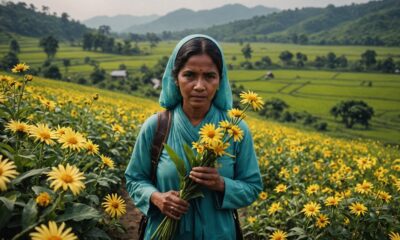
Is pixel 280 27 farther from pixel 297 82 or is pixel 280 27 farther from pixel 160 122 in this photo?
pixel 160 122

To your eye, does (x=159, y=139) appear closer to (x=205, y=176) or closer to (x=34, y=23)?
(x=205, y=176)

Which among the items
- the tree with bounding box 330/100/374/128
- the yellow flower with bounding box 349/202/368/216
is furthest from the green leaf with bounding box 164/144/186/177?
the tree with bounding box 330/100/374/128

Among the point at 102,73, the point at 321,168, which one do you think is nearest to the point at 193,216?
the point at 321,168

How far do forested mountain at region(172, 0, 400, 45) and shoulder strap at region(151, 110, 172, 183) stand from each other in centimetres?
11091

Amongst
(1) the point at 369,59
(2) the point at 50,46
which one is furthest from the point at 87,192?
(1) the point at 369,59

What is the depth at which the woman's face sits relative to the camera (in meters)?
2.09

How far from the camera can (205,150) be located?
1.84 metres

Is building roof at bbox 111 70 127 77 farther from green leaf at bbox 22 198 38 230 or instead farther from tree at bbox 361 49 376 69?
green leaf at bbox 22 198 38 230

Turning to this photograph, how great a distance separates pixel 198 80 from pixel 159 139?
48 centimetres

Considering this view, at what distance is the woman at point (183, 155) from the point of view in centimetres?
210

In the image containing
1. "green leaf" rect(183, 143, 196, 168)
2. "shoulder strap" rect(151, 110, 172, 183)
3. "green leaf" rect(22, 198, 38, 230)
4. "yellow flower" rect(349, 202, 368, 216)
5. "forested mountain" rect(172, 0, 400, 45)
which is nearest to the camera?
"green leaf" rect(22, 198, 38, 230)

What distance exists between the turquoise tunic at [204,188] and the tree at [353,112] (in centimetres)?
3675

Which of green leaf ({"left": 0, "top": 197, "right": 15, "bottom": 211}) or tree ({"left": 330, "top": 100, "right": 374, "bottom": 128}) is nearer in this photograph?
green leaf ({"left": 0, "top": 197, "right": 15, "bottom": 211})

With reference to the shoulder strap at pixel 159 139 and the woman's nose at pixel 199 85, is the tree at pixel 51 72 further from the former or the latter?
the woman's nose at pixel 199 85
